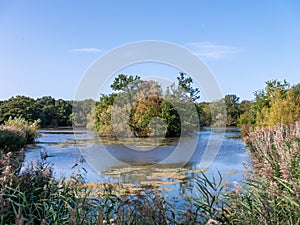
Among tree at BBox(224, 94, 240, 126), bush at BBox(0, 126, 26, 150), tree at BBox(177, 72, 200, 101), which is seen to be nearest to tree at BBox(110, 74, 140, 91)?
tree at BBox(177, 72, 200, 101)

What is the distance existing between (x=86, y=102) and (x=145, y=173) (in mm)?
10986

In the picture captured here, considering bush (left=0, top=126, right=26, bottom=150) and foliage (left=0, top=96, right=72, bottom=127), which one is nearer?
bush (left=0, top=126, right=26, bottom=150)

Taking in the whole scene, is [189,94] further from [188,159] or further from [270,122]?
[188,159]

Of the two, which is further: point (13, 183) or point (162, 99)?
point (162, 99)

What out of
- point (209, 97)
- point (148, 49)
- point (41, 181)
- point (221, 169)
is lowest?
point (221, 169)

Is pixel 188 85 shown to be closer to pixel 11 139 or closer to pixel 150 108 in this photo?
pixel 150 108

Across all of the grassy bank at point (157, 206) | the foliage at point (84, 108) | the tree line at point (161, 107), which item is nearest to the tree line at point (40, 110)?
the foliage at point (84, 108)

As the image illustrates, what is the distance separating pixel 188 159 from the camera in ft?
29.1

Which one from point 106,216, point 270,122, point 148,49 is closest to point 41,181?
point 106,216

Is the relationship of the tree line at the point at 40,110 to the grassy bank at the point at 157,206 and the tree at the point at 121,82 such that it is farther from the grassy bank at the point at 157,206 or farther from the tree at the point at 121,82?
the grassy bank at the point at 157,206

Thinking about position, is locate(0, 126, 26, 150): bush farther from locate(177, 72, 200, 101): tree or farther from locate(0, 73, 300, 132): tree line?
locate(177, 72, 200, 101): tree

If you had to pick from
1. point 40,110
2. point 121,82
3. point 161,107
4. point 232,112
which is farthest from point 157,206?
point 40,110

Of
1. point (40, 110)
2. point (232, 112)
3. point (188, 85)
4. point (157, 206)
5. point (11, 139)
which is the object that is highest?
point (188, 85)

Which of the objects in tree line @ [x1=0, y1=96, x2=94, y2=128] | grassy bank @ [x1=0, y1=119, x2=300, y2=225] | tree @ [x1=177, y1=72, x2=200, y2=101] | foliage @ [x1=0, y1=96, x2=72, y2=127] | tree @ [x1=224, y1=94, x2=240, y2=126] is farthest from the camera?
tree @ [x1=224, y1=94, x2=240, y2=126]
